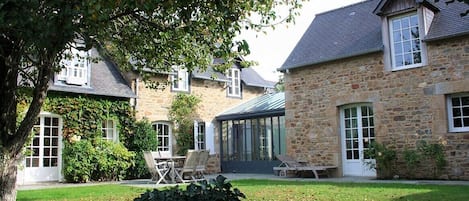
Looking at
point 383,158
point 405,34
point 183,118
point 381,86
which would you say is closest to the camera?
point 383,158

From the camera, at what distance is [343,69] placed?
1346 cm

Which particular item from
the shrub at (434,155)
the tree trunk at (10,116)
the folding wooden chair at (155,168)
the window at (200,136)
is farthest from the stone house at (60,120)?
the shrub at (434,155)

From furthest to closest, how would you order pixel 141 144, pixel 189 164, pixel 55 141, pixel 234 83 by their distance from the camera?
pixel 234 83
pixel 141 144
pixel 55 141
pixel 189 164

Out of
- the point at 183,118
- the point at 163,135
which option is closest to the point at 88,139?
the point at 163,135

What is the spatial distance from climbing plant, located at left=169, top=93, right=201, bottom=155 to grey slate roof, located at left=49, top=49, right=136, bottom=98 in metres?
1.84

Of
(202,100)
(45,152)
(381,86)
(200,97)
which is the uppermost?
(200,97)

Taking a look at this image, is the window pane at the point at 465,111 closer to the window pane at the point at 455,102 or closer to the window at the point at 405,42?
the window pane at the point at 455,102

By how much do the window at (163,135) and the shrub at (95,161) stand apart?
6.56ft

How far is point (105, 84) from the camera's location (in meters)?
15.4

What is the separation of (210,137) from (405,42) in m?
8.72

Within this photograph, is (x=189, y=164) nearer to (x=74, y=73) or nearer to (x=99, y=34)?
(x=74, y=73)

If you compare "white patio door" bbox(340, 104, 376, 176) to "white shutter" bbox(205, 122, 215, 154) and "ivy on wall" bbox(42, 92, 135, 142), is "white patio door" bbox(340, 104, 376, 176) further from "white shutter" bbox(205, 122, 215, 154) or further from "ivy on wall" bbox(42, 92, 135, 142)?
"ivy on wall" bbox(42, 92, 135, 142)

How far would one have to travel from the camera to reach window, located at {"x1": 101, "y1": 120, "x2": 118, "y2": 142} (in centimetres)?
1575

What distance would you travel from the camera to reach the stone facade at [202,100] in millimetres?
16516
